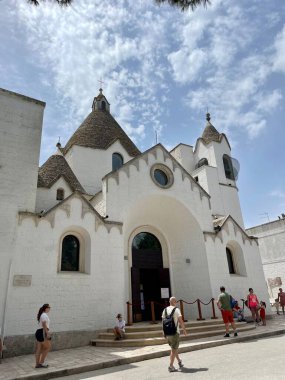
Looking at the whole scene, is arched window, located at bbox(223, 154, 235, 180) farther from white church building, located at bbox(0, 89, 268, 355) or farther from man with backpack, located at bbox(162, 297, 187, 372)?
man with backpack, located at bbox(162, 297, 187, 372)

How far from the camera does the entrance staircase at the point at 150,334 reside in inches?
366

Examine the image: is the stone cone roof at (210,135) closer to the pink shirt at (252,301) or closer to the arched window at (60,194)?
the arched window at (60,194)

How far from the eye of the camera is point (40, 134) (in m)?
12.3

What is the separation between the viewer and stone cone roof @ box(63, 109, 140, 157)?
1964cm

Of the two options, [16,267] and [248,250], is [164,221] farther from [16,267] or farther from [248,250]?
[16,267]

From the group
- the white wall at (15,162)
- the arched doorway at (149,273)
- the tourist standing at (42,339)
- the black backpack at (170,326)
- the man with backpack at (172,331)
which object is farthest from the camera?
the arched doorway at (149,273)

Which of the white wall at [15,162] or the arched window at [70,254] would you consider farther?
the arched window at [70,254]

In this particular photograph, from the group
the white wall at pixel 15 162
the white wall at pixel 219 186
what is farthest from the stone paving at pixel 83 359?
the white wall at pixel 219 186

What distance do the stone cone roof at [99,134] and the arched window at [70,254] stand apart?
9017 millimetres

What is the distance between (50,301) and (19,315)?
104cm

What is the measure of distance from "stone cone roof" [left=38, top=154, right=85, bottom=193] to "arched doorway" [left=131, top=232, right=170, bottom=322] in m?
4.45

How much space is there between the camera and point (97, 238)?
38.3 feet

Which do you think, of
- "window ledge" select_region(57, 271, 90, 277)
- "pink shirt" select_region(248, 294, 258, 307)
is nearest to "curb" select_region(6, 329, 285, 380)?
"pink shirt" select_region(248, 294, 258, 307)

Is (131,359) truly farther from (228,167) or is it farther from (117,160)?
(228,167)
